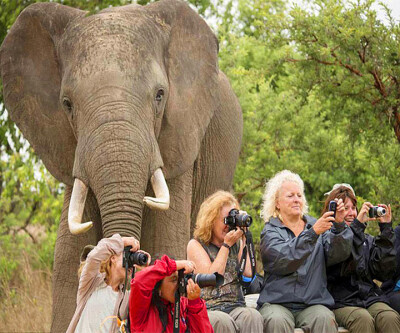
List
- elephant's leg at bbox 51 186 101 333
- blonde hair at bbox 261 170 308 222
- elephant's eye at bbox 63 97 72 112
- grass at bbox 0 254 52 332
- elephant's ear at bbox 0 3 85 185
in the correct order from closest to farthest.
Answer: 1. blonde hair at bbox 261 170 308 222
2. elephant's eye at bbox 63 97 72 112
3. elephant's leg at bbox 51 186 101 333
4. elephant's ear at bbox 0 3 85 185
5. grass at bbox 0 254 52 332

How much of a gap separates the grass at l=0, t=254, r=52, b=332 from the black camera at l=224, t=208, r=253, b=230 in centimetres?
453

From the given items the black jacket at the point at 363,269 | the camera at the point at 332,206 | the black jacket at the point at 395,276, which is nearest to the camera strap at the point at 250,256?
the camera at the point at 332,206

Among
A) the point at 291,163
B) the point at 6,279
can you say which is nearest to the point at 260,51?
the point at 291,163

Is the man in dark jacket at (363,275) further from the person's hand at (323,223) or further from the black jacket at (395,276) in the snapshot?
the person's hand at (323,223)

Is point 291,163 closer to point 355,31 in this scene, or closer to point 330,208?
point 355,31

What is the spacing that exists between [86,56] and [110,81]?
34 cm

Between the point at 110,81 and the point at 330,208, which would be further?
the point at 110,81

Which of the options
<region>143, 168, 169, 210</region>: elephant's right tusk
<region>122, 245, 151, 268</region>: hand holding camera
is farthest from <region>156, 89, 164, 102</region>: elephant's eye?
<region>122, 245, 151, 268</region>: hand holding camera

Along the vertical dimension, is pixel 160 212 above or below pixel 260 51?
below

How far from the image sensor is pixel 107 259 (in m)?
6.38

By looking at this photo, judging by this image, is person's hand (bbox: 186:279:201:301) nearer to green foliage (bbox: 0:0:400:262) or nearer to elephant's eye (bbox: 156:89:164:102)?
elephant's eye (bbox: 156:89:164:102)

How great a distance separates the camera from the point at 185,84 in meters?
8.98

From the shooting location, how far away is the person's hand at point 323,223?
6934 millimetres

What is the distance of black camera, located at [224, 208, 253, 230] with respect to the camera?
673cm
